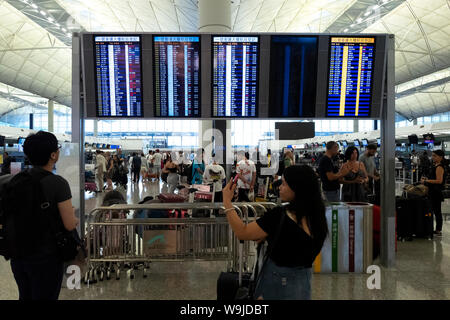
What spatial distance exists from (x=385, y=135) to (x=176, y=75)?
3.30 meters

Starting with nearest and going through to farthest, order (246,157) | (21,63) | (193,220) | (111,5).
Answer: (193,220)
(246,157)
(111,5)
(21,63)

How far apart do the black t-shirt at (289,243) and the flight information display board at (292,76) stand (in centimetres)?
293

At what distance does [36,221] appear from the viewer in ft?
6.65

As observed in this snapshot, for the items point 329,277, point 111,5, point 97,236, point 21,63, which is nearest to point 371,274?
point 329,277

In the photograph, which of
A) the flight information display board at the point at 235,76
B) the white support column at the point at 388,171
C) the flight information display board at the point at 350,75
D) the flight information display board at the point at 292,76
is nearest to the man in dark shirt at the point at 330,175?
the white support column at the point at 388,171

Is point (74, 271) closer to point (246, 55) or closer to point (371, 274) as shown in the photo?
point (246, 55)

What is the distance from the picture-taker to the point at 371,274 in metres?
4.32

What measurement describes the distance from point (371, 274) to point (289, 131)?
4590 mm

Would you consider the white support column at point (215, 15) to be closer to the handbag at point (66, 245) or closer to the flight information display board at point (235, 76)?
the flight information display board at point (235, 76)

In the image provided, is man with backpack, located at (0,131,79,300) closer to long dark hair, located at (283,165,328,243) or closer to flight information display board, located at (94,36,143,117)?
long dark hair, located at (283,165,328,243)

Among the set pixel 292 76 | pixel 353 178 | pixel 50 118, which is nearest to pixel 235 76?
pixel 292 76

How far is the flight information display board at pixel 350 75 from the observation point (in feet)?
14.7

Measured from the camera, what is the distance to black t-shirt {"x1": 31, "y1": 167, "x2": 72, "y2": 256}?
2.03 metres

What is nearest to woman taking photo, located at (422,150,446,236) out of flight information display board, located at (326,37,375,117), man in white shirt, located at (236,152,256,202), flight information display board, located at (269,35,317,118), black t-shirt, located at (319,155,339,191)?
black t-shirt, located at (319,155,339,191)
